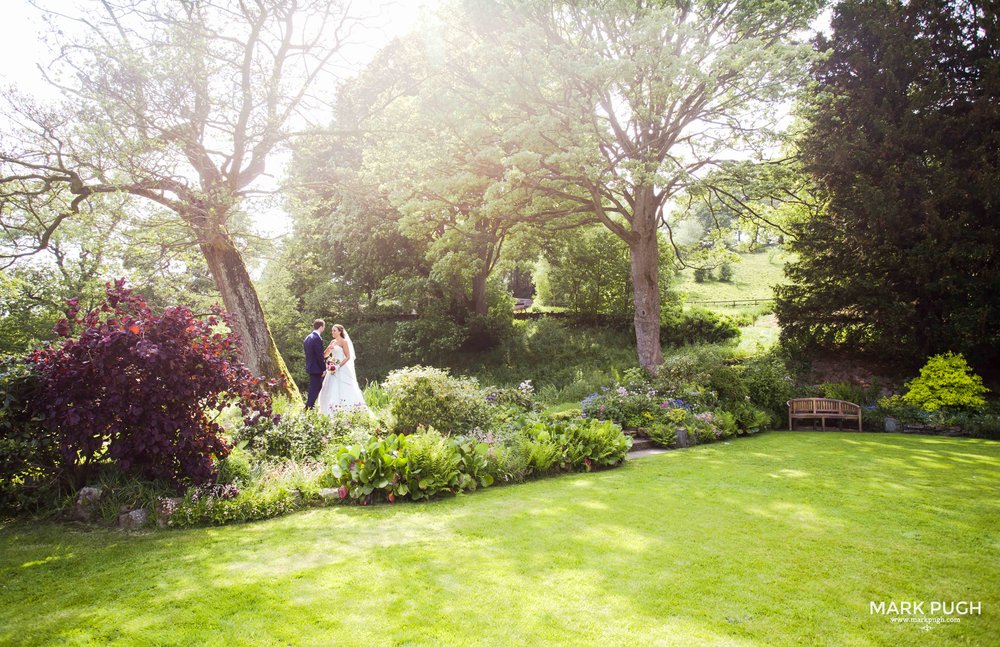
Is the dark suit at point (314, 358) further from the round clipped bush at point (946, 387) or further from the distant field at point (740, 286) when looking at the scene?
the distant field at point (740, 286)

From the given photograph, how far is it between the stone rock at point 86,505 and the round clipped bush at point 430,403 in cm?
386

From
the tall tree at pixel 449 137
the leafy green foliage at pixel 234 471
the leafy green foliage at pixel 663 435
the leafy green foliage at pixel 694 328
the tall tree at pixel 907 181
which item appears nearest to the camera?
the leafy green foliage at pixel 234 471

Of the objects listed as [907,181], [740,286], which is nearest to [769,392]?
[907,181]

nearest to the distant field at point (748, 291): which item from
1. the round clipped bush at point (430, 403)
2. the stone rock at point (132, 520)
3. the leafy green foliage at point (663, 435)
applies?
the leafy green foliage at point (663, 435)

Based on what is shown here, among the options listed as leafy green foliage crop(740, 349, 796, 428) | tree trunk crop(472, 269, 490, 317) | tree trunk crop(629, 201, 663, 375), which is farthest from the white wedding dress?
tree trunk crop(472, 269, 490, 317)

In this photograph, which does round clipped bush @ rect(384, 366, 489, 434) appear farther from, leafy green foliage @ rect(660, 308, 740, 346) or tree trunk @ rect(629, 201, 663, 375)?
leafy green foliage @ rect(660, 308, 740, 346)

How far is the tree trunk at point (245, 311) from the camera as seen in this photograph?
11266 millimetres

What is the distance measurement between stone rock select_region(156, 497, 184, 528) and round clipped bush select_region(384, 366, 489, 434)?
136 inches

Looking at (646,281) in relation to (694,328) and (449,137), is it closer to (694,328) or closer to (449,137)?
(694,328)

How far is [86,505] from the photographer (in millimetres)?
5367

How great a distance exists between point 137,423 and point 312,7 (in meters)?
9.69

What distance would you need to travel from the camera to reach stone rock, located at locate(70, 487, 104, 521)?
5.34m

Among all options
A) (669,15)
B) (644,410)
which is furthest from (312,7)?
(644,410)

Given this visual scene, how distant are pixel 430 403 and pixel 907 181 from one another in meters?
13.4
